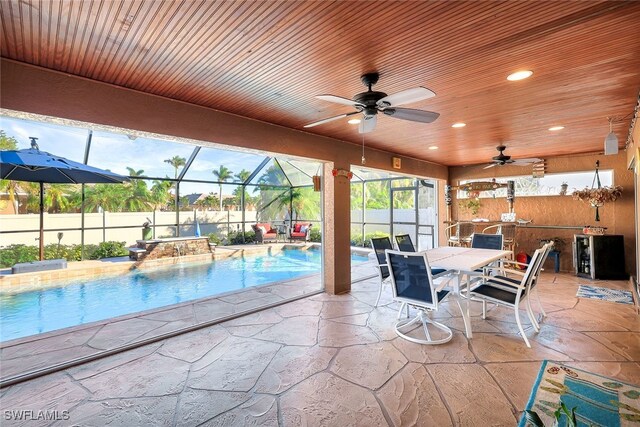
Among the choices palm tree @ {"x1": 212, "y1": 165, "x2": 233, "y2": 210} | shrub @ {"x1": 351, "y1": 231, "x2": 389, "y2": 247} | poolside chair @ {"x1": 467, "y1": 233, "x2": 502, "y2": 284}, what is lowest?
shrub @ {"x1": 351, "y1": 231, "x2": 389, "y2": 247}

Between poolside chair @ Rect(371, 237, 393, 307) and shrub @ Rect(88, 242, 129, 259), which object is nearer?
poolside chair @ Rect(371, 237, 393, 307)

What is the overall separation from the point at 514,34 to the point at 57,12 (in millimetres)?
3041

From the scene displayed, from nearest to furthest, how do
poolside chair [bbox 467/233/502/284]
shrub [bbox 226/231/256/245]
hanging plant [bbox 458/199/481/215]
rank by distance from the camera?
1. poolside chair [bbox 467/233/502/284]
2. hanging plant [bbox 458/199/481/215]
3. shrub [bbox 226/231/256/245]

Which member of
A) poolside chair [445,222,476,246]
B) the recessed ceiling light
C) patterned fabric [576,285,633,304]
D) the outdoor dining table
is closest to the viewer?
the recessed ceiling light

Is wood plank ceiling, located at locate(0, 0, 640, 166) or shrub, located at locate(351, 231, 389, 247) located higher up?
wood plank ceiling, located at locate(0, 0, 640, 166)

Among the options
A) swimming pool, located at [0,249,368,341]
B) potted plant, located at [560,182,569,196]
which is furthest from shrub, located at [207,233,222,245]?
potted plant, located at [560,182,569,196]

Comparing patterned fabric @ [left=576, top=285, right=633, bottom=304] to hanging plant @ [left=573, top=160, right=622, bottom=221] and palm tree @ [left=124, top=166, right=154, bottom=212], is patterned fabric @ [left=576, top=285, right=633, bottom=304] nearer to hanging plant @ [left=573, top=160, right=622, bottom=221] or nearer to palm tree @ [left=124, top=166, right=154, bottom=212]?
hanging plant @ [left=573, top=160, right=622, bottom=221]

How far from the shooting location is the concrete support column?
5027mm

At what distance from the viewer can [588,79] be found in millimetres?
2850

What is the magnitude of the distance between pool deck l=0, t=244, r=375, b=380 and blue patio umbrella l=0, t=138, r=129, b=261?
6.91 feet

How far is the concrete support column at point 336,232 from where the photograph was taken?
503 cm

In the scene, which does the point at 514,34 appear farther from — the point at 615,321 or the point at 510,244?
the point at 510,244

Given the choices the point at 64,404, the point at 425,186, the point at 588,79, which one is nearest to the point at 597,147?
the point at 425,186

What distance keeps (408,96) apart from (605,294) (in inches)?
204
